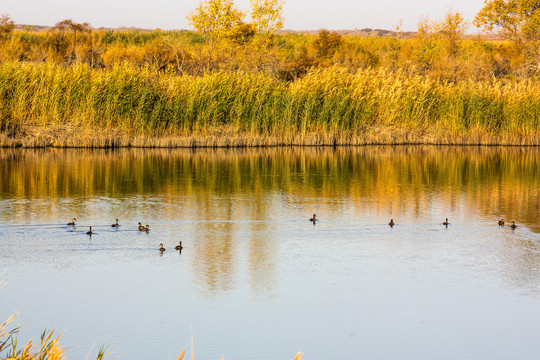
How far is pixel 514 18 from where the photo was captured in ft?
150

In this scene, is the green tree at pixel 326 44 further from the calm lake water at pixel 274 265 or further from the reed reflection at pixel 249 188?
the calm lake water at pixel 274 265

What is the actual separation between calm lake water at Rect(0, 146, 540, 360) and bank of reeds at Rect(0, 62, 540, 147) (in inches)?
273

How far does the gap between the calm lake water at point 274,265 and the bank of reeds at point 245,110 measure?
6.93m

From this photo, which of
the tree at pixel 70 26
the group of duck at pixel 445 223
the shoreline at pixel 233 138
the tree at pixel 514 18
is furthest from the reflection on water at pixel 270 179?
the tree at pixel 70 26

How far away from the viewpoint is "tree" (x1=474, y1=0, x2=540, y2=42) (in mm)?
44134

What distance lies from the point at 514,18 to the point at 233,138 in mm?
24753

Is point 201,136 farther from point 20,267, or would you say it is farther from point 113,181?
point 20,267

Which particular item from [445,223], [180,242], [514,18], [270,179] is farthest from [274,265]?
[514,18]

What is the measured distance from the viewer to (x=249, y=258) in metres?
11.0

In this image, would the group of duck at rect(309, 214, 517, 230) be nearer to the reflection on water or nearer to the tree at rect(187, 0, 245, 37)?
the reflection on water

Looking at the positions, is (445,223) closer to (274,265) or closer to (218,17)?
(274,265)

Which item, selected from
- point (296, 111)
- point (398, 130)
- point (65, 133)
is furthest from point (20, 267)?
point (398, 130)

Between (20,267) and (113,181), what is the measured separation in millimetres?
9117

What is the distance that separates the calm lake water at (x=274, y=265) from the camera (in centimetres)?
770
